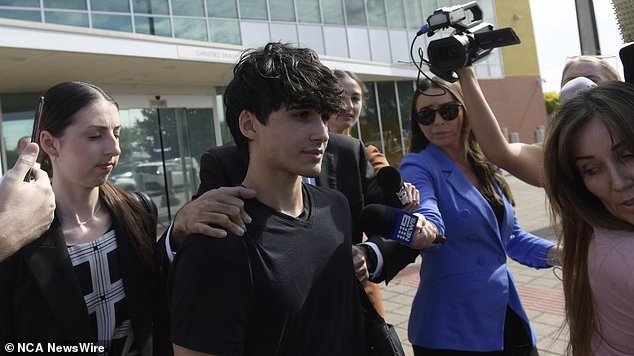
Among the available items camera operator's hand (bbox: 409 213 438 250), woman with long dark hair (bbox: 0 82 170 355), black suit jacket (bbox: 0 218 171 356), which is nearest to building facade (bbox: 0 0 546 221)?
camera operator's hand (bbox: 409 213 438 250)

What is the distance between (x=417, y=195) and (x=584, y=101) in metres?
0.70

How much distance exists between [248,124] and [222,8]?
13.1 meters

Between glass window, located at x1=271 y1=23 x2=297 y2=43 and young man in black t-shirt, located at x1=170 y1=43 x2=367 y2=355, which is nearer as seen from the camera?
young man in black t-shirt, located at x1=170 y1=43 x2=367 y2=355

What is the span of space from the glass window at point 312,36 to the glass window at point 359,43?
1.28 meters

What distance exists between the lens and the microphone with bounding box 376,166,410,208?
6.15 ft

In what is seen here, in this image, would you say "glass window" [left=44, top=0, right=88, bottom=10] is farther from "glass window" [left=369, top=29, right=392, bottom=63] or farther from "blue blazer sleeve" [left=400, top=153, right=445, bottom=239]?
"blue blazer sleeve" [left=400, top=153, right=445, bottom=239]

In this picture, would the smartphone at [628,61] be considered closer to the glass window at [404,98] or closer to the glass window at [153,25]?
the glass window at [153,25]

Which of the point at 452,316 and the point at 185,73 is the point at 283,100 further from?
the point at 185,73

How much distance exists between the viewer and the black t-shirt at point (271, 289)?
1.25 metres

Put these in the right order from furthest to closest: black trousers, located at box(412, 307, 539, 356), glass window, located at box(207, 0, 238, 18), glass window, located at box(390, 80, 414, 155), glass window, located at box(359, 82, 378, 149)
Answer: glass window, located at box(390, 80, 414, 155) → glass window, located at box(359, 82, 378, 149) → glass window, located at box(207, 0, 238, 18) → black trousers, located at box(412, 307, 539, 356)

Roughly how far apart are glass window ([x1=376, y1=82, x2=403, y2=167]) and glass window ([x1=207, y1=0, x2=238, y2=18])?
6384 mm

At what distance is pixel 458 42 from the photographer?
2.00 m

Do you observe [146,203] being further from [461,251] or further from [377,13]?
[377,13]

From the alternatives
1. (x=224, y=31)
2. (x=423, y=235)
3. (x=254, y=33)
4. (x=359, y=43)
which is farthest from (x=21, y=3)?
(x=423, y=235)
